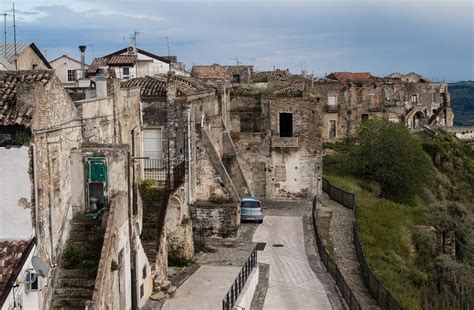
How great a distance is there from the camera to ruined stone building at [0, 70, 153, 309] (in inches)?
561

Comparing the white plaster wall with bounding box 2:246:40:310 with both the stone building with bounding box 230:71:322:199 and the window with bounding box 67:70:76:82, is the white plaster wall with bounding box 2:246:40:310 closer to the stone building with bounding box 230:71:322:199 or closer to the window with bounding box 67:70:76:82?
the stone building with bounding box 230:71:322:199

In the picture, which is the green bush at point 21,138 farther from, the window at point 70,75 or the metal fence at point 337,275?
the window at point 70,75

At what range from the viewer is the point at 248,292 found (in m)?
21.2

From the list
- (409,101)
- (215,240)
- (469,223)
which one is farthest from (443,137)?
(215,240)

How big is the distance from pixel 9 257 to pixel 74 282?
210 cm

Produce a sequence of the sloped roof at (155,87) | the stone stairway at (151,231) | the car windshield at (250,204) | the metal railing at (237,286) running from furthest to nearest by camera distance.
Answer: the car windshield at (250,204)
the sloped roof at (155,87)
the stone stairway at (151,231)
the metal railing at (237,286)

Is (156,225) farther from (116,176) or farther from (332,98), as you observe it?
(332,98)

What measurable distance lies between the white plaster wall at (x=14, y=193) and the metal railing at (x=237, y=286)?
6.60 m

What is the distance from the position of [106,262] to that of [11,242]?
2.42 metres

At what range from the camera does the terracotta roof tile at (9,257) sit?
530 inches

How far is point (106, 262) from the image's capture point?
15.6m

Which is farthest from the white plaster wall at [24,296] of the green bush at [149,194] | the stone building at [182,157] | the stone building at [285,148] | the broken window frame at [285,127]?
the broken window frame at [285,127]

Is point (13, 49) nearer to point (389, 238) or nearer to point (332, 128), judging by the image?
point (389, 238)

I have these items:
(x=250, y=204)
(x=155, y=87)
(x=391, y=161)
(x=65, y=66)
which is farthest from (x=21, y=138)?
(x=65, y=66)
